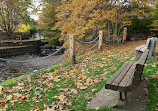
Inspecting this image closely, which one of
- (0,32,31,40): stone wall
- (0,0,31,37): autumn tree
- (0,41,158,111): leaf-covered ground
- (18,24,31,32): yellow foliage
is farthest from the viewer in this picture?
(18,24,31,32): yellow foliage

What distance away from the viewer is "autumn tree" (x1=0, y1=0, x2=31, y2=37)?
18828 mm

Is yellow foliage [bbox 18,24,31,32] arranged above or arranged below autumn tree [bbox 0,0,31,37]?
below

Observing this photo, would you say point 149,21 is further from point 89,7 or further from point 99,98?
point 99,98

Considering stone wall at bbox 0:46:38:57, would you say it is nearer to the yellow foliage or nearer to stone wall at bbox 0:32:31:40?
stone wall at bbox 0:32:31:40

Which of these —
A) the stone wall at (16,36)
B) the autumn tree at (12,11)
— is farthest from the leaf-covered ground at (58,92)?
the stone wall at (16,36)

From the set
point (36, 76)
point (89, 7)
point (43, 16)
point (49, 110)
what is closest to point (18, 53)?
point (43, 16)

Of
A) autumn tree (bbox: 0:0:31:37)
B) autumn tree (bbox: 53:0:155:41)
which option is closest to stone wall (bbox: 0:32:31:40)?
autumn tree (bbox: 0:0:31:37)

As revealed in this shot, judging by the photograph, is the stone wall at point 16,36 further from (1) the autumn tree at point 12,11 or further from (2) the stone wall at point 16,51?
(2) the stone wall at point 16,51

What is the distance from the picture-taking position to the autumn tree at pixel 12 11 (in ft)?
61.8

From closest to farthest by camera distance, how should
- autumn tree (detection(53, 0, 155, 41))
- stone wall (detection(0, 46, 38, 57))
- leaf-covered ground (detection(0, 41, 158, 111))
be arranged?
1. leaf-covered ground (detection(0, 41, 158, 111))
2. autumn tree (detection(53, 0, 155, 41))
3. stone wall (detection(0, 46, 38, 57))

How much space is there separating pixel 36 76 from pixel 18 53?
48.4ft

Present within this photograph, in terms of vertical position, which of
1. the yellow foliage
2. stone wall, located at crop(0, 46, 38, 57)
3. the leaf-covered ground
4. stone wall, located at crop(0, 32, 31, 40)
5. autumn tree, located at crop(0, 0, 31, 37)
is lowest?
the leaf-covered ground

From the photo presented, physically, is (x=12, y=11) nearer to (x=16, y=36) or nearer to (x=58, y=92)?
(x=16, y=36)

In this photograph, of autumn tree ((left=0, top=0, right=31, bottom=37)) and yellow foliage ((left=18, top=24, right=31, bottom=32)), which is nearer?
autumn tree ((left=0, top=0, right=31, bottom=37))
